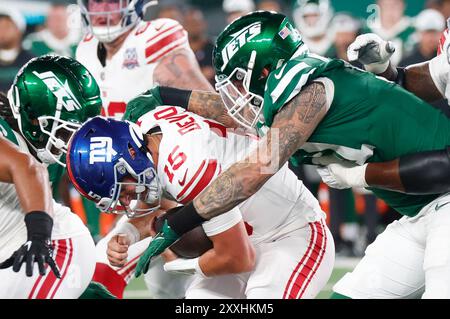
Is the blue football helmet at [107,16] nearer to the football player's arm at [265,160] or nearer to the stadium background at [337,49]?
the stadium background at [337,49]

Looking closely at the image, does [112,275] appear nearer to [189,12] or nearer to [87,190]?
[87,190]

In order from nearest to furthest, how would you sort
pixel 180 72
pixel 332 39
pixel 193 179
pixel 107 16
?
pixel 193 179
pixel 107 16
pixel 180 72
pixel 332 39

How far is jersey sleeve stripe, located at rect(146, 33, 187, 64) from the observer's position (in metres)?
5.62

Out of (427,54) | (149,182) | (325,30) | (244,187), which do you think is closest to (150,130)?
(149,182)

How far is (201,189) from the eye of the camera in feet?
11.9

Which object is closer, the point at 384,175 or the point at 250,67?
the point at 384,175

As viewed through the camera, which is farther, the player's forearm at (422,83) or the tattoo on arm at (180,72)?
the tattoo on arm at (180,72)

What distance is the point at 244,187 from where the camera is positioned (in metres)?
3.47

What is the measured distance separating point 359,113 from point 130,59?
238 centimetres

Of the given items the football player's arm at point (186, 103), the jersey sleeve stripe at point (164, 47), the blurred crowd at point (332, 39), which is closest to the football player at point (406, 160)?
the football player's arm at point (186, 103)

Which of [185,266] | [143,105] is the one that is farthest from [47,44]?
[185,266]

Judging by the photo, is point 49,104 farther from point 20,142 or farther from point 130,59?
point 130,59

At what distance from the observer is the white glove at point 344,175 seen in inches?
143
